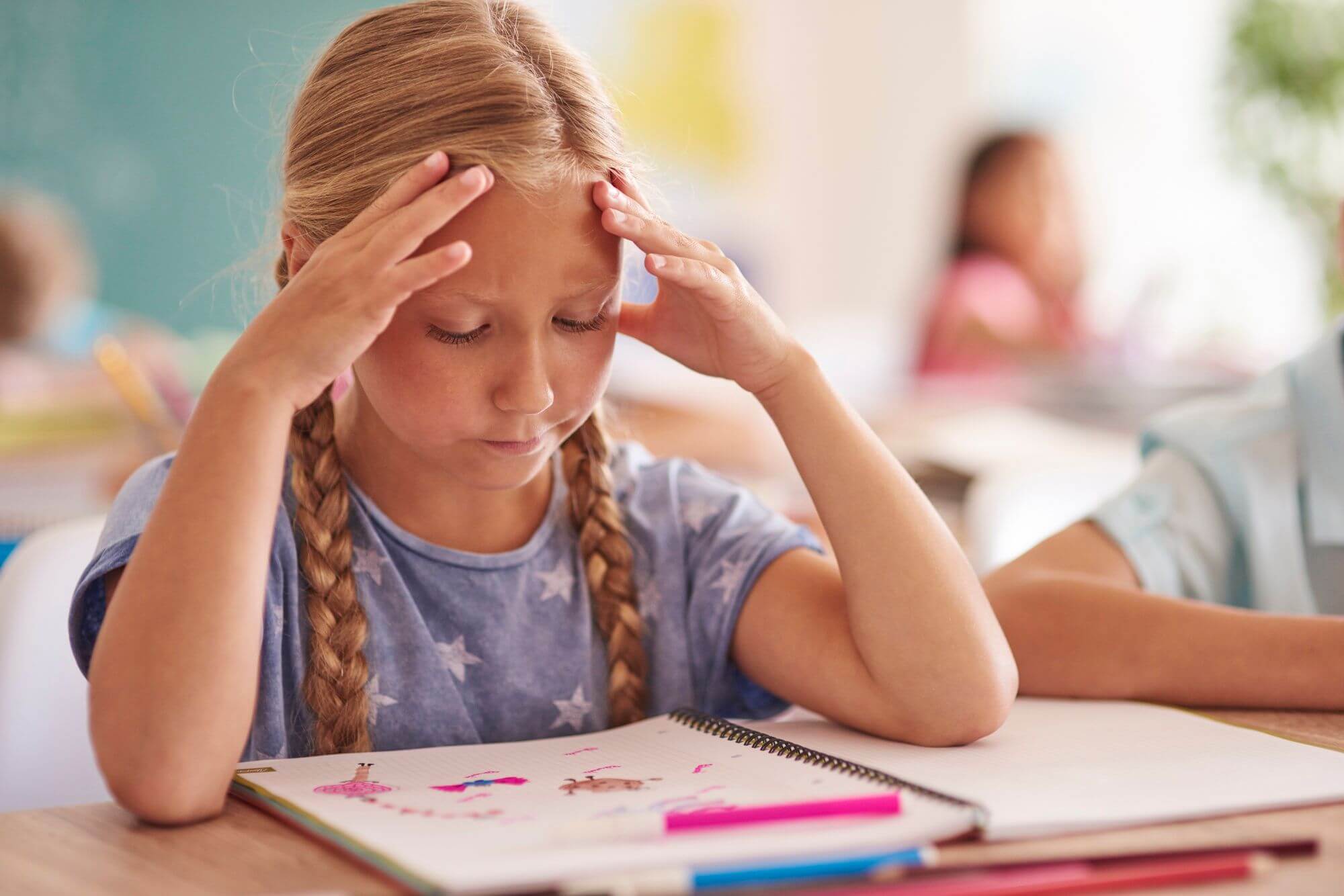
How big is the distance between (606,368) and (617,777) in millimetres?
273

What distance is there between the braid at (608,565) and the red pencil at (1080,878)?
44 cm

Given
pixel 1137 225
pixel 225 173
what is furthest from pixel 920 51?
pixel 225 173

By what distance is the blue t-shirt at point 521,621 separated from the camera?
0.90m

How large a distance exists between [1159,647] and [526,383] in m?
0.45

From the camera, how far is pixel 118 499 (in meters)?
0.86

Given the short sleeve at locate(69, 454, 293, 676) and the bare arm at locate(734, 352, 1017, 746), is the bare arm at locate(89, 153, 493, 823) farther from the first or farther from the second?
the bare arm at locate(734, 352, 1017, 746)

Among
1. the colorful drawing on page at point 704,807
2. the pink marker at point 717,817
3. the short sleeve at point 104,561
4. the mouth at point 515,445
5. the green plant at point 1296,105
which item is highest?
the green plant at point 1296,105

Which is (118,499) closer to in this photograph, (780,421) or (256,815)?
(256,815)

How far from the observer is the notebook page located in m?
0.65

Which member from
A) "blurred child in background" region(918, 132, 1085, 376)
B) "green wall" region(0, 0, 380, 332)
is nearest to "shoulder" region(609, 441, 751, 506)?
"blurred child in background" region(918, 132, 1085, 376)

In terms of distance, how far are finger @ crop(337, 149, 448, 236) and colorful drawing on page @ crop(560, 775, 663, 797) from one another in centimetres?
34

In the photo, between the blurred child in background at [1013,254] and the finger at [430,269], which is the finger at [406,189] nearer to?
the finger at [430,269]

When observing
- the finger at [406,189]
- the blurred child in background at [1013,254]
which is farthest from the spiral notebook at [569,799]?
the blurred child in background at [1013,254]

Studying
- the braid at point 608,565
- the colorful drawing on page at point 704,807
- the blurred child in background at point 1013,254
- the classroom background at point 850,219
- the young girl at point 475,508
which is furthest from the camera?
the blurred child in background at point 1013,254
